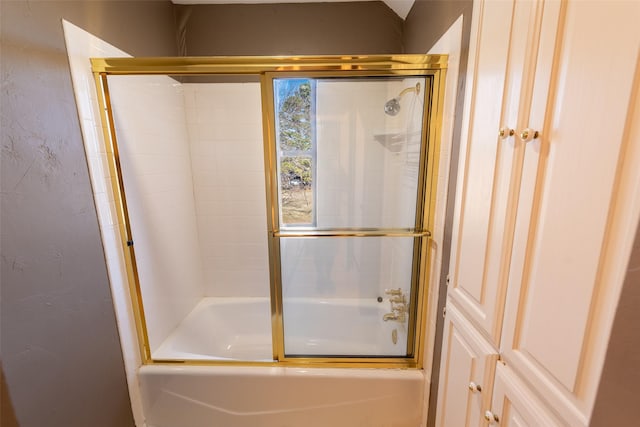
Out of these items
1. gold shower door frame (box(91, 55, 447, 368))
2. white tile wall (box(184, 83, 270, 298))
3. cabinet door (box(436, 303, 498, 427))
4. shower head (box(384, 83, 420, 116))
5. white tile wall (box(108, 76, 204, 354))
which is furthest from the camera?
white tile wall (box(184, 83, 270, 298))

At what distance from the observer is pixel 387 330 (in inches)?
71.6

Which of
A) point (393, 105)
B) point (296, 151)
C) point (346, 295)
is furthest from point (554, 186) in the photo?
point (346, 295)

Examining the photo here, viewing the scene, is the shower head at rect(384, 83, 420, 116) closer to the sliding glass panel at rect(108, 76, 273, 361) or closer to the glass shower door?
the glass shower door

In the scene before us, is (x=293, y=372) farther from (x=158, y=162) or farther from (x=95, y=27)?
(x=95, y=27)

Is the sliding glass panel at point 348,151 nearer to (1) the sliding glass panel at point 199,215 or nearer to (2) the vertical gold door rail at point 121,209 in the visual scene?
(1) the sliding glass panel at point 199,215

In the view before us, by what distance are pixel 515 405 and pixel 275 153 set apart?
1.28 m

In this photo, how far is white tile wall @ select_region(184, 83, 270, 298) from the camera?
209cm

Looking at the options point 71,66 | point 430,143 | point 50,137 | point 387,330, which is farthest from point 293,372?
point 71,66

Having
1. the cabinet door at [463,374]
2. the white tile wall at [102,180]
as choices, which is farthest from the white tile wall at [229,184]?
the cabinet door at [463,374]

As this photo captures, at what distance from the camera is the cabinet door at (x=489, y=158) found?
26.2 inches

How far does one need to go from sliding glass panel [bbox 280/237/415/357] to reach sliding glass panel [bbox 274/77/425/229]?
0.21 metres

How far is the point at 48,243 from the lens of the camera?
3.21ft

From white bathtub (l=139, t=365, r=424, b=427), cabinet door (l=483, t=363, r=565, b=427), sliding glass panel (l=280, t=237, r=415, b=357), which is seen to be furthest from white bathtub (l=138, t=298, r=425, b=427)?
cabinet door (l=483, t=363, r=565, b=427)

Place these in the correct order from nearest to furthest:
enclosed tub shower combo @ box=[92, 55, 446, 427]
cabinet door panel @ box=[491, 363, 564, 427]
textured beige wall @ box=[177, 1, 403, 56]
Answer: cabinet door panel @ box=[491, 363, 564, 427]
enclosed tub shower combo @ box=[92, 55, 446, 427]
textured beige wall @ box=[177, 1, 403, 56]
